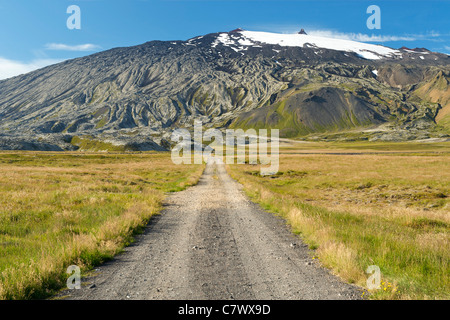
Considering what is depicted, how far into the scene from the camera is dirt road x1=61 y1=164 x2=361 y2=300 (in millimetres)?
5664

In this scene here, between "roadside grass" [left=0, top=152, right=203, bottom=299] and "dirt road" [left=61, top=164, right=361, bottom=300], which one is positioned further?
"roadside grass" [left=0, top=152, right=203, bottom=299]

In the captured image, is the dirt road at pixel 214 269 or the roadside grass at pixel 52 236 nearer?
the dirt road at pixel 214 269

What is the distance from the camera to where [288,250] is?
8656 mm

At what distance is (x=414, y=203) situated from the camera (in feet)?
79.3

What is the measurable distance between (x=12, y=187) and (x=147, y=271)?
70.5 ft

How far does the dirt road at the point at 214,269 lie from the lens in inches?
223

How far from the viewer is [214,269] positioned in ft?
23.1

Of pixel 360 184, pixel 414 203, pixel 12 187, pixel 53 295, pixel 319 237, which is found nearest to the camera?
pixel 53 295

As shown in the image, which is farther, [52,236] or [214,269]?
[52,236]

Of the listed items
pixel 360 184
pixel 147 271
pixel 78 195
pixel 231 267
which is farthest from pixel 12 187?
pixel 360 184

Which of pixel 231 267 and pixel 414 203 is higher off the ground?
pixel 231 267
